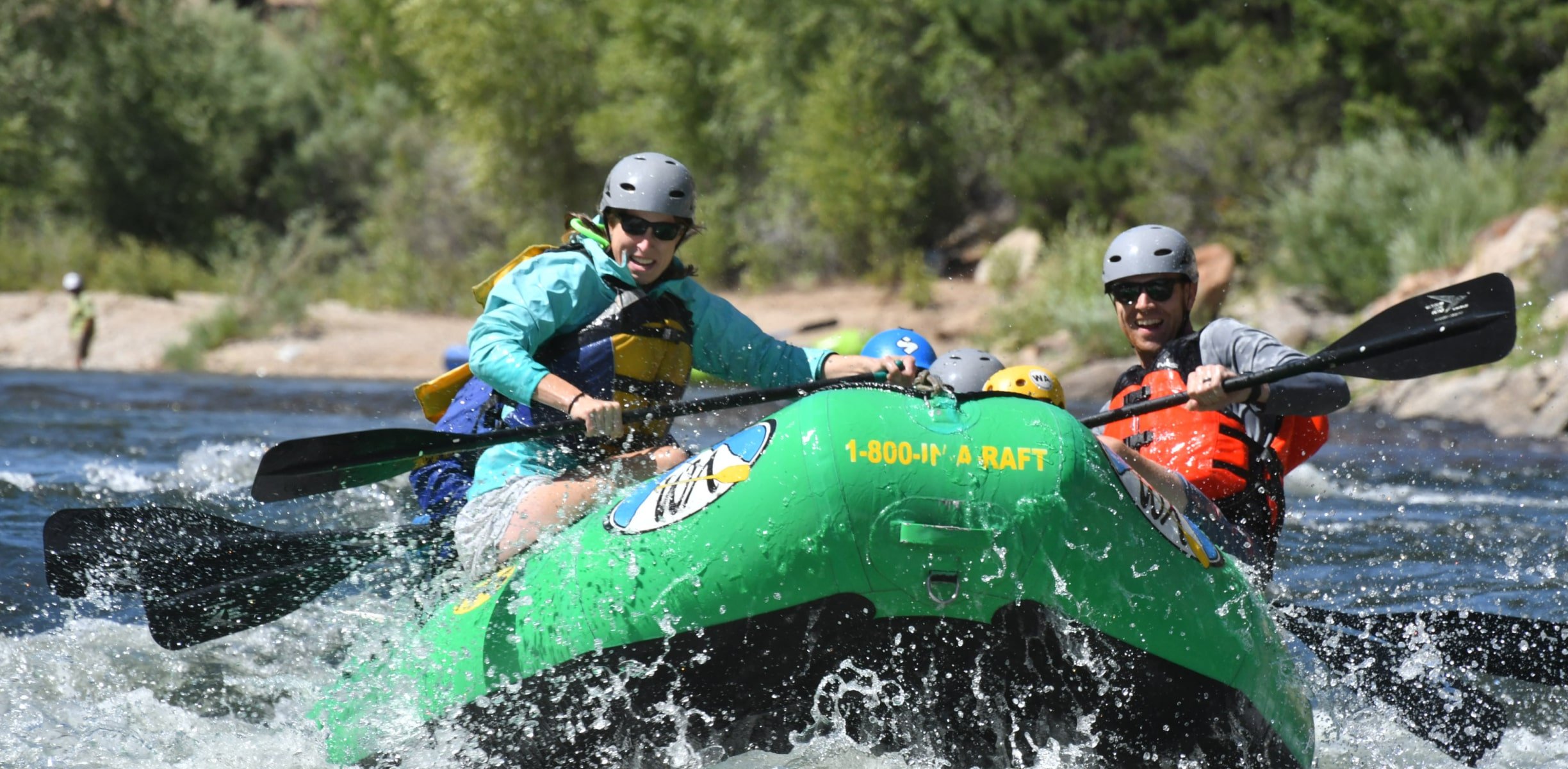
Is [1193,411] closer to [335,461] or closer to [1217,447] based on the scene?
[1217,447]

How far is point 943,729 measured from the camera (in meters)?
3.60

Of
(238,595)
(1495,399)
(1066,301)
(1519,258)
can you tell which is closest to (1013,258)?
(1066,301)

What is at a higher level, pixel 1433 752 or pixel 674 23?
pixel 674 23

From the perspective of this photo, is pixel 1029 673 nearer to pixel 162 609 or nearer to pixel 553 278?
pixel 553 278

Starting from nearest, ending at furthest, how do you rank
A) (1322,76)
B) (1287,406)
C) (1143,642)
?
(1143,642)
(1287,406)
(1322,76)

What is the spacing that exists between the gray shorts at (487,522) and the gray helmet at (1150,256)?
1.80 m

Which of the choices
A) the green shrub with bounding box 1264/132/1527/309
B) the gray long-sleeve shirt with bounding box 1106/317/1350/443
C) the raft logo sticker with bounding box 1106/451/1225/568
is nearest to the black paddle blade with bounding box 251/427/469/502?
the raft logo sticker with bounding box 1106/451/1225/568

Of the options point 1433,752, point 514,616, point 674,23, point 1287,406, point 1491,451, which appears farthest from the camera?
point 674,23

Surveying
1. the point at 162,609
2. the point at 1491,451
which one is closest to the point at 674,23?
the point at 1491,451

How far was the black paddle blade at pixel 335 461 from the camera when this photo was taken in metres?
4.15

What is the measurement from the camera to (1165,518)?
3488 mm

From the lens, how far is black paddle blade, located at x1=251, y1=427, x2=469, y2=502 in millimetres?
4152

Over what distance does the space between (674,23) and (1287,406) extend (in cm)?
2483

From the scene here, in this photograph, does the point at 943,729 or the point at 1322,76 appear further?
the point at 1322,76
